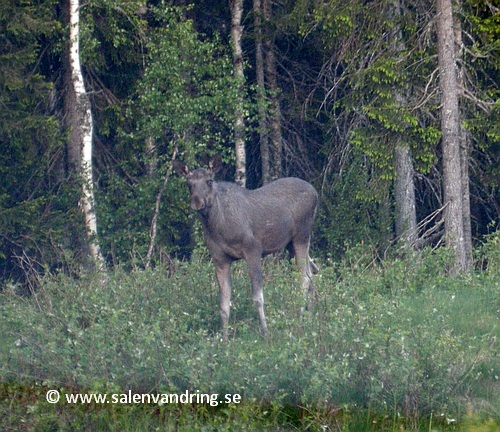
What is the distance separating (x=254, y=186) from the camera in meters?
25.1

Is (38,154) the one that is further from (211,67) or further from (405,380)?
(405,380)

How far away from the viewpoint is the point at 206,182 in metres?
12.0

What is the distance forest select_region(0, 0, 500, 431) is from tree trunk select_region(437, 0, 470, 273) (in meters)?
0.05

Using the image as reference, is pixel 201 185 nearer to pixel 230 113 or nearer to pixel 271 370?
pixel 271 370

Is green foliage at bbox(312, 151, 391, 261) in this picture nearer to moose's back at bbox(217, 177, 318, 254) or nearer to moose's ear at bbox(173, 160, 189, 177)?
moose's back at bbox(217, 177, 318, 254)

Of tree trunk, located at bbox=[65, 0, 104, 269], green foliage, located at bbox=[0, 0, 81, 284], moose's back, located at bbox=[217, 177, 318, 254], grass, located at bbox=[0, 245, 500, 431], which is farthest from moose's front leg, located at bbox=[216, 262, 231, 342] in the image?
tree trunk, located at bbox=[65, 0, 104, 269]

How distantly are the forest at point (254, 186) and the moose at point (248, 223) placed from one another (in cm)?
39

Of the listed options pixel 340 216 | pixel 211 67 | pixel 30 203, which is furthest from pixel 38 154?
pixel 340 216

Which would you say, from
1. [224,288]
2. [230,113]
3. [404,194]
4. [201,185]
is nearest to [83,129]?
[230,113]

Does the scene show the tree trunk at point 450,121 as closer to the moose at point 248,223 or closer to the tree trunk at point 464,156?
the tree trunk at point 464,156

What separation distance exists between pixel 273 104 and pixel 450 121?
593 centimetres

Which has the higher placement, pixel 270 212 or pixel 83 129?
pixel 83 129

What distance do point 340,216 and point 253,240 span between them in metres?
9.15

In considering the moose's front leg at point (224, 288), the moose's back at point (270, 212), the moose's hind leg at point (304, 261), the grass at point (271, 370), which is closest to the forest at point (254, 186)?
the grass at point (271, 370)
